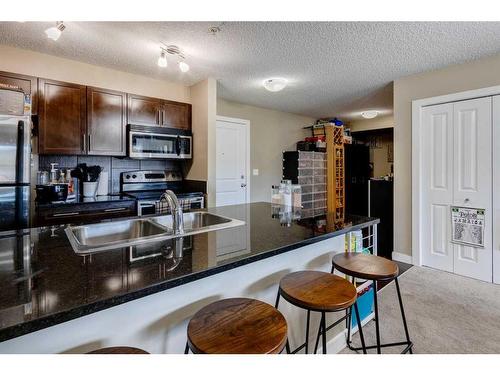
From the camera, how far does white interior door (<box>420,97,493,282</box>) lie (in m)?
2.79

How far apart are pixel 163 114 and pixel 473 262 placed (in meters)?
4.01

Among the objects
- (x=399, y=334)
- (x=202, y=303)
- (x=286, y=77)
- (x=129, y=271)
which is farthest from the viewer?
(x=286, y=77)

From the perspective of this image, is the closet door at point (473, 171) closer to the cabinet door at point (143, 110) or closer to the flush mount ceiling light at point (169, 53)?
the flush mount ceiling light at point (169, 53)

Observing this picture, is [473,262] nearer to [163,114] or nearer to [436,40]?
[436,40]

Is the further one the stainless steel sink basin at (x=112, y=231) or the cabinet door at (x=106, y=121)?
the cabinet door at (x=106, y=121)

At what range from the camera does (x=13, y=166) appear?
224 centimetres

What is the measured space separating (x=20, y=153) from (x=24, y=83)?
84 centimetres

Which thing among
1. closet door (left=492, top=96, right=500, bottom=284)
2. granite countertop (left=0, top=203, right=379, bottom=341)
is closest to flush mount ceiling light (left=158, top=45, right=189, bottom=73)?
granite countertop (left=0, top=203, right=379, bottom=341)

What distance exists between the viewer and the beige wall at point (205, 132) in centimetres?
340

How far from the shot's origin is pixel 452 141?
2986 millimetres

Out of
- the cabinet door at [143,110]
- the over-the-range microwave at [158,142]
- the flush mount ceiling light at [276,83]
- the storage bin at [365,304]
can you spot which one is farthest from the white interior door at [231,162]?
the storage bin at [365,304]

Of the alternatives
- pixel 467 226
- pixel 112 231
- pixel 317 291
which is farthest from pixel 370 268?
pixel 467 226

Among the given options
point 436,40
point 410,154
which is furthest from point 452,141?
point 436,40

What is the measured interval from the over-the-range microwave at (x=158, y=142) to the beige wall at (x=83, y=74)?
1.66 ft
